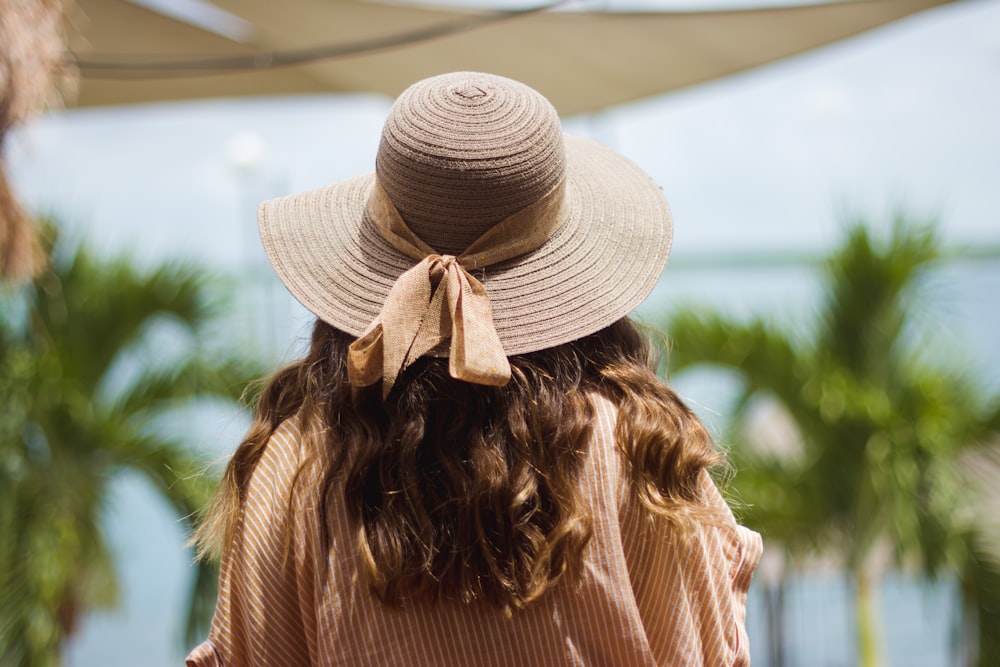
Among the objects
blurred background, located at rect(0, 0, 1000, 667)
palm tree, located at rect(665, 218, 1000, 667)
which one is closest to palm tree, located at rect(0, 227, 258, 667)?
blurred background, located at rect(0, 0, 1000, 667)

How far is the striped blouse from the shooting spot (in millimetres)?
950

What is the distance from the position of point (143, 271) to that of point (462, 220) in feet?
9.83

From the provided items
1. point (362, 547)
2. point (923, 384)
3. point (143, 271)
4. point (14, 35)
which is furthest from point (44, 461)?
point (923, 384)

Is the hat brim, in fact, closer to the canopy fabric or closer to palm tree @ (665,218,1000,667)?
the canopy fabric

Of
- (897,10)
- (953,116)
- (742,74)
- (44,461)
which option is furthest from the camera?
(953,116)

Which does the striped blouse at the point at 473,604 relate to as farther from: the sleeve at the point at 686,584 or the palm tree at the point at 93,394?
the palm tree at the point at 93,394

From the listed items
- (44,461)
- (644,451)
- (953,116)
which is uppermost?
(644,451)

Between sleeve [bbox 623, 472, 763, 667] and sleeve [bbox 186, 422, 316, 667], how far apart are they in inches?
14.0

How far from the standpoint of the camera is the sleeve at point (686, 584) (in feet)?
3.25

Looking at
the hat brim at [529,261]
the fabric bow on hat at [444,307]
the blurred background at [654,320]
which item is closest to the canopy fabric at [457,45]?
the blurred background at [654,320]

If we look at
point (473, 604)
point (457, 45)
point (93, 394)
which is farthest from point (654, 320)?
point (473, 604)

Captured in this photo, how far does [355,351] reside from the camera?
34.9 inches

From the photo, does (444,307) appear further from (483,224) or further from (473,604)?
(473,604)

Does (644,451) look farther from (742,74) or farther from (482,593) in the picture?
(742,74)
